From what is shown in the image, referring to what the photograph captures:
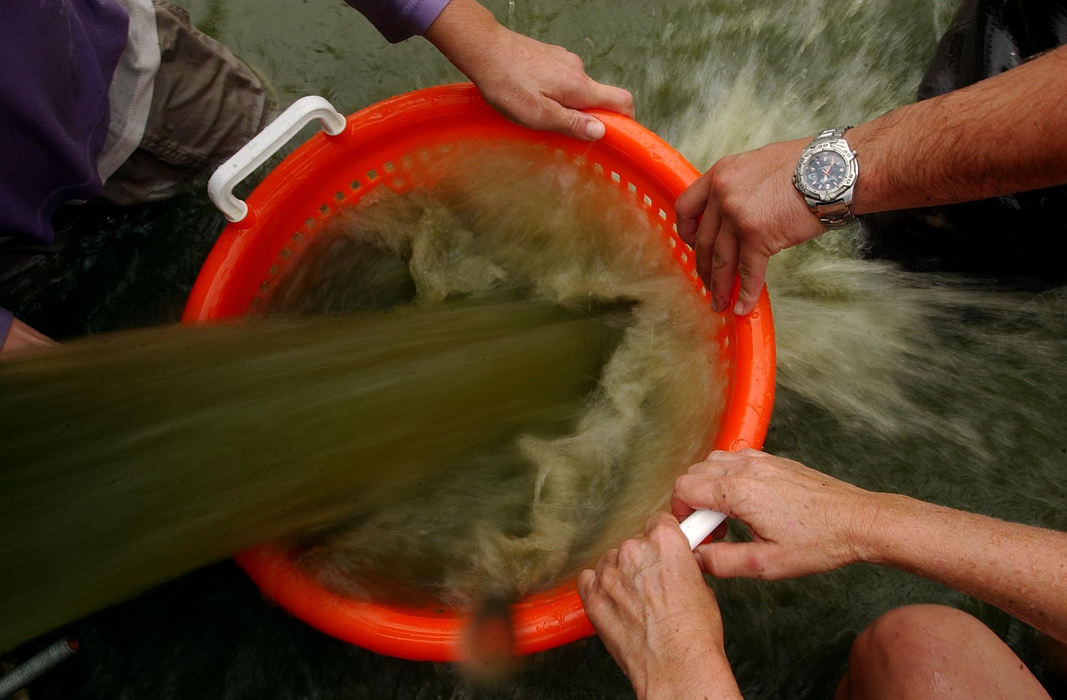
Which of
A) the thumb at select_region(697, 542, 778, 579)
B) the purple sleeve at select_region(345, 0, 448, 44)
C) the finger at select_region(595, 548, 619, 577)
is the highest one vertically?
the purple sleeve at select_region(345, 0, 448, 44)

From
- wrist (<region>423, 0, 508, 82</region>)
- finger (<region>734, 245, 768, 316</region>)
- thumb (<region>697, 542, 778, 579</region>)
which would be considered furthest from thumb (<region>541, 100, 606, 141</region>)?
thumb (<region>697, 542, 778, 579</region>)

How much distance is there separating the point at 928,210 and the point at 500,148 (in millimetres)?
986

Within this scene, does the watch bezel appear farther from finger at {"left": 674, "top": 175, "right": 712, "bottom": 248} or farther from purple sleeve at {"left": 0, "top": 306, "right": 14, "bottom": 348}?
purple sleeve at {"left": 0, "top": 306, "right": 14, "bottom": 348}

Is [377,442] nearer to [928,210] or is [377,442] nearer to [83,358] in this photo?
[83,358]

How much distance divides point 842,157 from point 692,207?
26cm

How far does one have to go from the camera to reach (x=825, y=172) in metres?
1.14

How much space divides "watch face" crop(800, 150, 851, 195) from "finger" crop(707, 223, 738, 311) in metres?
0.15

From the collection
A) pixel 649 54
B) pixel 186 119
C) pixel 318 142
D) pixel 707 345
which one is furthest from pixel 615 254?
pixel 186 119

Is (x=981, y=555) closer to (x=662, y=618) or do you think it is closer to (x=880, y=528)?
(x=880, y=528)

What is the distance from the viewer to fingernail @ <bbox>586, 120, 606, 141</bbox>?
53.8 inches

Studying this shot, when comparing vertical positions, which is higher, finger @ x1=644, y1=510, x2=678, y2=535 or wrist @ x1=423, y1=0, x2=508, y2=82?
wrist @ x1=423, y1=0, x2=508, y2=82

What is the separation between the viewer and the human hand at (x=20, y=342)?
1.22 meters

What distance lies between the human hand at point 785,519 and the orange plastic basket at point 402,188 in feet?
0.49

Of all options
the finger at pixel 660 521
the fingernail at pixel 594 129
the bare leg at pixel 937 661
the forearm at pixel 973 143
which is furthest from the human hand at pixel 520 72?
the bare leg at pixel 937 661
